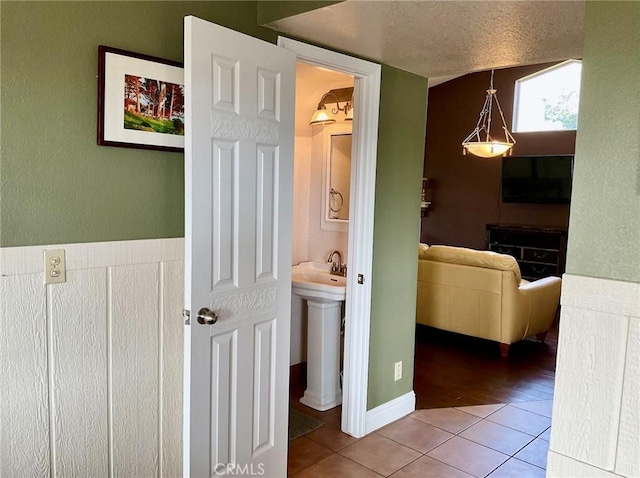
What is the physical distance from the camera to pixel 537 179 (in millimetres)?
7160

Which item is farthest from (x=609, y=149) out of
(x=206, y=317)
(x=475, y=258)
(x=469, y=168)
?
(x=469, y=168)

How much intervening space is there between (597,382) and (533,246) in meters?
6.14

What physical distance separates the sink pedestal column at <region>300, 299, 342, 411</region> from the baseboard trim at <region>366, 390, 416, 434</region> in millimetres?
398

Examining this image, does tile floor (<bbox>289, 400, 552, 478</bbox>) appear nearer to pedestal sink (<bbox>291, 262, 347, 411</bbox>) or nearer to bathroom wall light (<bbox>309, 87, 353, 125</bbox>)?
pedestal sink (<bbox>291, 262, 347, 411</bbox>)

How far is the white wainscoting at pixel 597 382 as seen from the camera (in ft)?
4.57

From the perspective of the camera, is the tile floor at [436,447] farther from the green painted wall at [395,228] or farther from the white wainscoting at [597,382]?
the white wainscoting at [597,382]

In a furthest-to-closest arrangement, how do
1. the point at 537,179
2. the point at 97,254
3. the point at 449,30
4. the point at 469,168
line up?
the point at 469,168, the point at 537,179, the point at 449,30, the point at 97,254

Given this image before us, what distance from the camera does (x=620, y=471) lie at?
4.68 ft

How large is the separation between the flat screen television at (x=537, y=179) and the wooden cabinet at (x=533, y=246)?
0.43 m

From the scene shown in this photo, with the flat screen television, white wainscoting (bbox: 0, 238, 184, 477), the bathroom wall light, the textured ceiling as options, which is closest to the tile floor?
white wainscoting (bbox: 0, 238, 184, 477)

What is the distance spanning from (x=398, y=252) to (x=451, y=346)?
211 cm

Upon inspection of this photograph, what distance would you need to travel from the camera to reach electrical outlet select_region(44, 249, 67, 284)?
1.70 m

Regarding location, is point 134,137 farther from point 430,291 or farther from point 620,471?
point 430,291

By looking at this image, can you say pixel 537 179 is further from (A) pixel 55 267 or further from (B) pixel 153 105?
(A) pixel 55 267
